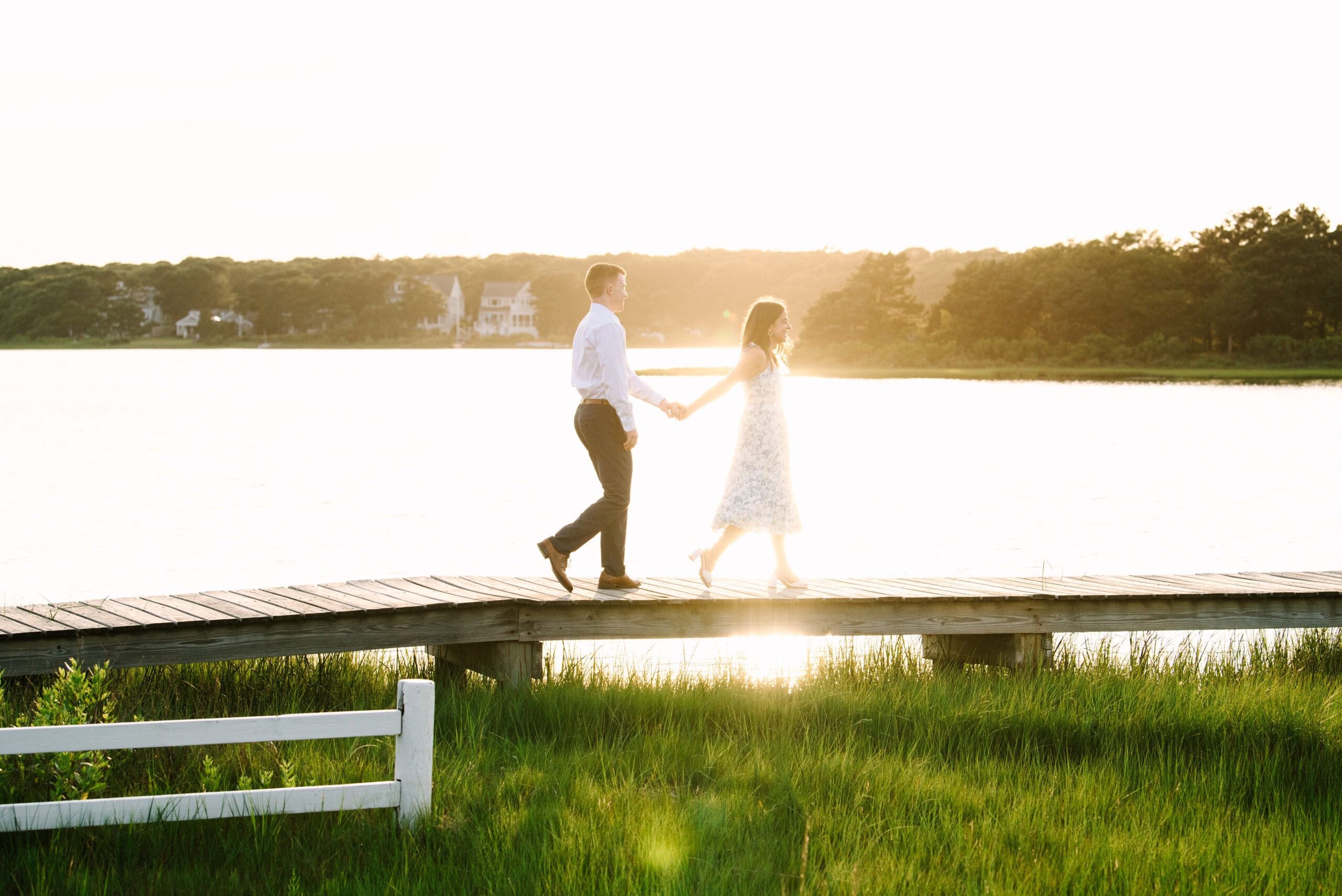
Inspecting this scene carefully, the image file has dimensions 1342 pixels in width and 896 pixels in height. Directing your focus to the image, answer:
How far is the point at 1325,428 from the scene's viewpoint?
→ 41.4 m

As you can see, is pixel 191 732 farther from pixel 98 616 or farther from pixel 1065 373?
pixel 1065 373

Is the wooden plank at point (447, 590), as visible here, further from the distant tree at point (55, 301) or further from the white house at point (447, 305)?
the white house at point (447, 305)

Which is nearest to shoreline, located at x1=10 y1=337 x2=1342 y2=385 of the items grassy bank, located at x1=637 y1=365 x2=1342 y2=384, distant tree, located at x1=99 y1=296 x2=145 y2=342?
grassy bank, located at x1=637 y1=365 x2=1342 y2=384

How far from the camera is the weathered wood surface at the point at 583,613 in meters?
6.39

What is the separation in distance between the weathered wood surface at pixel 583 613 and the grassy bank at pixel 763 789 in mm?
317

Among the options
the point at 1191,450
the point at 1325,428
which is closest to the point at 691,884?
the point at 1191,450

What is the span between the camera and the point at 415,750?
4258 mm

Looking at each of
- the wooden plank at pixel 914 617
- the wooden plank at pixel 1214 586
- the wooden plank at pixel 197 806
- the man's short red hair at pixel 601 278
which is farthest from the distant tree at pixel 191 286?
the wooden plank at pixel 197 806

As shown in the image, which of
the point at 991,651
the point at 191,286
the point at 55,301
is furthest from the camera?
the point at 191,286

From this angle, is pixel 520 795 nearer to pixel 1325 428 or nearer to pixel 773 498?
pixel 773 498

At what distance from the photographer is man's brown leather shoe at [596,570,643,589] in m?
7.40

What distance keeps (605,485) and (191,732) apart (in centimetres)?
349

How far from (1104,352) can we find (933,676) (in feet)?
263

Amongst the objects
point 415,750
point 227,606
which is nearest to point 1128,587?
point 415,750
